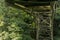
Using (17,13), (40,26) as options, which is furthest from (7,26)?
(40,26)

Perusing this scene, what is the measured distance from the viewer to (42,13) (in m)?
5.44

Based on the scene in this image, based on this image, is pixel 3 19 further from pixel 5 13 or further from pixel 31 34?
pixel 31 34

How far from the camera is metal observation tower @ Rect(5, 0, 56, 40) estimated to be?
5.31 meters

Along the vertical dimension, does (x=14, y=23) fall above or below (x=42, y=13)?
below

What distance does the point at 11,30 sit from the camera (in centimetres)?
530

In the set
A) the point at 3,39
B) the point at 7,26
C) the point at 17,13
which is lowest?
the point at 3,39

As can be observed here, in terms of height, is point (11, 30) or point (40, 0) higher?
point (40, 0)

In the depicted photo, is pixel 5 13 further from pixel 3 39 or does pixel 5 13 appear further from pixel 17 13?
pixel 3 39

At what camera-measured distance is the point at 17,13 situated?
5.67 m

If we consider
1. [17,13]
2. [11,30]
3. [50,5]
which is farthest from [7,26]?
[50,5]

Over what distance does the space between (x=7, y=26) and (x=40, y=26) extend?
3.15ft

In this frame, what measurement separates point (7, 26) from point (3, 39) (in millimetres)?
405

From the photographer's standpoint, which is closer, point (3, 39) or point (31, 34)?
point (3, 39)

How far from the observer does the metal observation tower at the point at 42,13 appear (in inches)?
209
